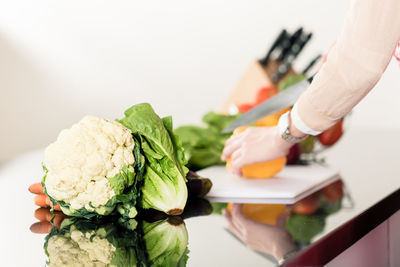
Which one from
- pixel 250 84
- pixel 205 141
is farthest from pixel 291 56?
pixel 205 141

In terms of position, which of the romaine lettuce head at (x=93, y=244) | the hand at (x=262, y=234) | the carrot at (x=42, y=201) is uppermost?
the carrot at (x=42, y=201)

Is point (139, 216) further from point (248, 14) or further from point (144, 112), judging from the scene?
point (248, 14)

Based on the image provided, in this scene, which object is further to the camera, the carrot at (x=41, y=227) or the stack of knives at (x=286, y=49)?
the stack of knives at (x=286, y=49)

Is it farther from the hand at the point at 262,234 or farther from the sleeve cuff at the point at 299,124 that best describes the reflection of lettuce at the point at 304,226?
the sleeve cuff at the point at 299,124

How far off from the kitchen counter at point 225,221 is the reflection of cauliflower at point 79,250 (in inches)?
0.8

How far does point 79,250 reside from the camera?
2.30 feet

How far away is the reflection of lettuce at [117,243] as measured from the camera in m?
0.65

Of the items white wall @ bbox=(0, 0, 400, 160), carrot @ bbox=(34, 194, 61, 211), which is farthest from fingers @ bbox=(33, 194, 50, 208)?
white wall @ bbox=(0, 0, 400, 160)

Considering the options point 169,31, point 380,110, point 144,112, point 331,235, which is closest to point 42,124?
point 169,31

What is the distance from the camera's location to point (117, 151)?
0.80 m

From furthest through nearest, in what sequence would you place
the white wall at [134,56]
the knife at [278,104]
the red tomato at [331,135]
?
the white wall at [134,56] → the red tomato at [331,135] → the knife at [278,104]

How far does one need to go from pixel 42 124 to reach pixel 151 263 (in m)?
1.43

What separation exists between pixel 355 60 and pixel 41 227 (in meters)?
0.60

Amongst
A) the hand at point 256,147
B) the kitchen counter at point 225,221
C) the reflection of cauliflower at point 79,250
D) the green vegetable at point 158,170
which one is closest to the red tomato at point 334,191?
the kitchen counter at point 225,221
